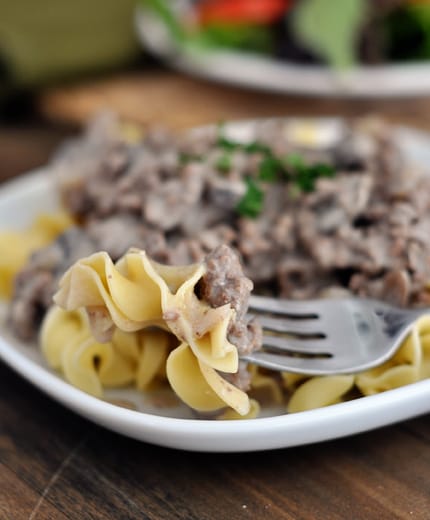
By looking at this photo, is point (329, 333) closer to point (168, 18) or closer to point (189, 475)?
point (189, 475)

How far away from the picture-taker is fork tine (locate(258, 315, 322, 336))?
287 cm

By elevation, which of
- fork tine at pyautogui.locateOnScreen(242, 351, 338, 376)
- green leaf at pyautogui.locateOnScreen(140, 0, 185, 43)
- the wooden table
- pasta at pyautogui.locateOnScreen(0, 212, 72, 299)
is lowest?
the wooden table

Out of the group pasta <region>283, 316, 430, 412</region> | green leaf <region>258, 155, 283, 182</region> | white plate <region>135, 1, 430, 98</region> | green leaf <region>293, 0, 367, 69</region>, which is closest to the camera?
pasta <region>283, 316, 430, 412</region>

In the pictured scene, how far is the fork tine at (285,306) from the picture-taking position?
292 centimetres

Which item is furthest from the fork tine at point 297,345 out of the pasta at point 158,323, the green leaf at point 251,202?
the green leaf at point 251,202

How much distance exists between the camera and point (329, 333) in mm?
2912

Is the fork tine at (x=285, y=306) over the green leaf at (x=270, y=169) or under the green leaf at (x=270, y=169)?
under

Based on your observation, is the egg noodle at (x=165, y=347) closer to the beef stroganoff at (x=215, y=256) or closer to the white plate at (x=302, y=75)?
the beef stroganoff at (x=215, y=256)

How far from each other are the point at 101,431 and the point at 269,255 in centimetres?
98

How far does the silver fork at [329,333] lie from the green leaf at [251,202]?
1.68 ft

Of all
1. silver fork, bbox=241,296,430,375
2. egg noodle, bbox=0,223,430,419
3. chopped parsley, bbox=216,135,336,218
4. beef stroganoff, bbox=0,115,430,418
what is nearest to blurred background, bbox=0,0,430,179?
beef stroganoff, bbox=0,115,430,418

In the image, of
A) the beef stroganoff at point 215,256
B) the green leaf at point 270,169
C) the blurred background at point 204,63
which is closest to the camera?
the beef stroganoff at point 215,256

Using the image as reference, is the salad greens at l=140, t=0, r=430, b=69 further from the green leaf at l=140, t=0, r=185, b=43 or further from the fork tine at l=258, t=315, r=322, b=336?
the fork tine at l=258, t=315, r=322, b=336

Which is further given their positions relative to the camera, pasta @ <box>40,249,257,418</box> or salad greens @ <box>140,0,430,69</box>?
salad greens @ <box>140,0,430,69</box>
